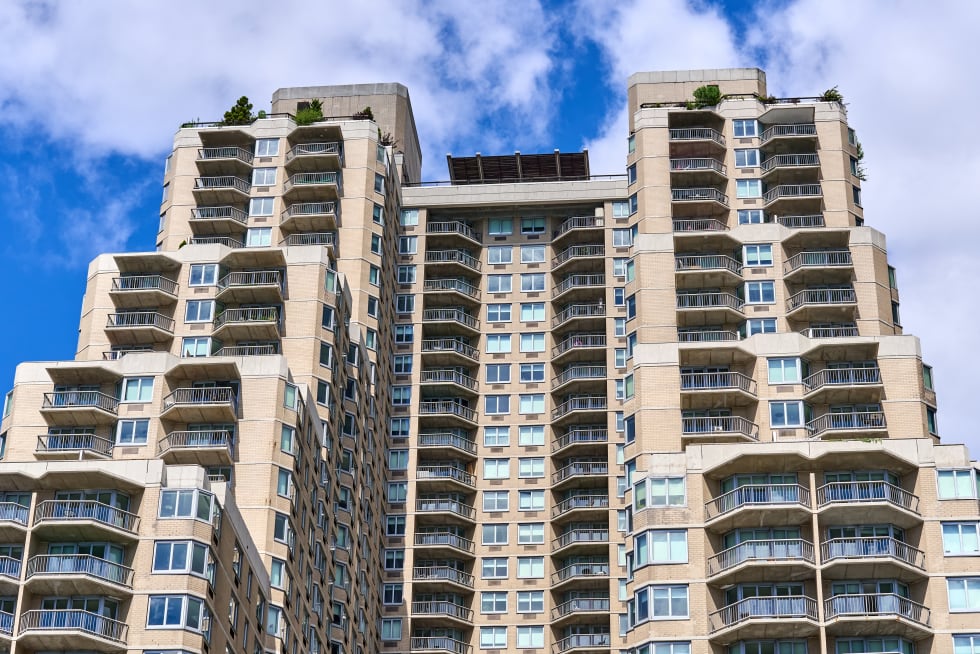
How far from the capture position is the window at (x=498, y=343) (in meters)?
143

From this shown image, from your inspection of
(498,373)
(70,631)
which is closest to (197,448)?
→ (70,631)

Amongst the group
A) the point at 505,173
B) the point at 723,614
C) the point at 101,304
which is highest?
the point at 505,173

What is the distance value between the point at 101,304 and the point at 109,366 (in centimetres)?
1627

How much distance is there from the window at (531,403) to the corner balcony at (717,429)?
31008mm

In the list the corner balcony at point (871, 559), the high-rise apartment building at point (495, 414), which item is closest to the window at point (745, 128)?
the high-rise apartment building at point (495, 414)

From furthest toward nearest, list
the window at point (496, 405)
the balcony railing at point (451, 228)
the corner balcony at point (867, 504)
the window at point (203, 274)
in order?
the balcony railing at point (451, 228)
the window at point (496, 405)
the window at point (203, 274)
the corner balcony at point (867, 504)

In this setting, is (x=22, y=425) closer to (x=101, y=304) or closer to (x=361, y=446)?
(x=101, y=304)

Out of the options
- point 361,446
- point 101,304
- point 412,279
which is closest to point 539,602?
point 361,446

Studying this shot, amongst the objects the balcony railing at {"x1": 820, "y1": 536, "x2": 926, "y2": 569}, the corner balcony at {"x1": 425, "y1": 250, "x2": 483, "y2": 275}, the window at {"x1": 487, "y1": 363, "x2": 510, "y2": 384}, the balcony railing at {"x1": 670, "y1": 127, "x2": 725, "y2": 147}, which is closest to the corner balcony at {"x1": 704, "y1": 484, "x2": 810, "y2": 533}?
the balcony railing at {"x1": 820, "y1": 536, "x2": 926, "y2": 569}

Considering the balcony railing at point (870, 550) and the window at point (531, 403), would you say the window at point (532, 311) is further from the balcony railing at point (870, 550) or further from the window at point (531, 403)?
the balcony railing at point (870, 550)

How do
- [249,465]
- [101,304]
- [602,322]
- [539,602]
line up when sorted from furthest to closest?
[602,322] → [539,602] → [101,304] → [249,465]

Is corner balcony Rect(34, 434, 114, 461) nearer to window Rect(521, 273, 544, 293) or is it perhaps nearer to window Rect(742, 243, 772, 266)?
window Rect(742, 243, 772, 266)

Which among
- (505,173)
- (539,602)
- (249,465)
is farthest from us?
(505,173)

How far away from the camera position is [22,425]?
349 feet
